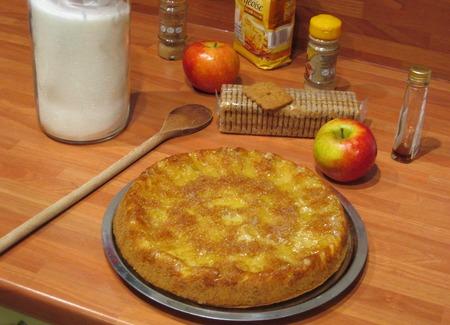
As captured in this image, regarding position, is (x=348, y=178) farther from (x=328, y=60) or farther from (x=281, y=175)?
(x=328, y=60)

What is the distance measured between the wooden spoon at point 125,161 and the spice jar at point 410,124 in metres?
0.32

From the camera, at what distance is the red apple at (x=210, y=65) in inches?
50.3

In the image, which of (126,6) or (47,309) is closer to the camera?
(47,309)

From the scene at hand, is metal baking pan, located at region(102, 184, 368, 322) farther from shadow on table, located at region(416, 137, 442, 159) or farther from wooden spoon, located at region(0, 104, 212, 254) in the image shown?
shadow on table, located at region(416, 137, 442, 159)

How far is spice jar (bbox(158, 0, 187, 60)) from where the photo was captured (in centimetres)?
137

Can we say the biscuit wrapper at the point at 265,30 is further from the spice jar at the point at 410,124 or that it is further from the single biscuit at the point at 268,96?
the spice jar at the point at 410,124

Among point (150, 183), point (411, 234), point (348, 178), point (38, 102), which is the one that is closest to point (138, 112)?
point (38, 102)

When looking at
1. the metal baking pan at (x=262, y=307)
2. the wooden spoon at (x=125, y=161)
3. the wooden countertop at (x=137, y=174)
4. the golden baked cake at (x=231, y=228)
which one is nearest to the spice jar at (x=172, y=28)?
the wooden countertop at (x=137, y=174)

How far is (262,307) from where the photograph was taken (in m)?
0.85

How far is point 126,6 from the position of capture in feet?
3.55

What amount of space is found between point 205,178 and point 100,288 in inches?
8.9

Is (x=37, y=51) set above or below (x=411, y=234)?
above

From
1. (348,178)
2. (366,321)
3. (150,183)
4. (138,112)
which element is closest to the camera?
(366,321)

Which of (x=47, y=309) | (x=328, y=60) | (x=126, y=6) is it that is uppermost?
(x=126, y=6)
